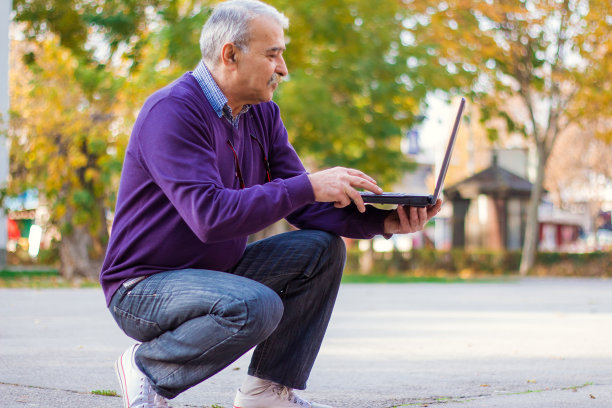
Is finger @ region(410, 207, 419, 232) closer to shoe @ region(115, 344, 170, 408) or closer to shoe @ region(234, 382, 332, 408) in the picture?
shoe @ region(234, 382, 332, 408)

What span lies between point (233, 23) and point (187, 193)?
2.13 ft

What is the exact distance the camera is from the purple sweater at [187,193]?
9.71ft

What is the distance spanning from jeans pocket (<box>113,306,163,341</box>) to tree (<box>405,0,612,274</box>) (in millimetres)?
18345

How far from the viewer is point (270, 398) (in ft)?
11.7

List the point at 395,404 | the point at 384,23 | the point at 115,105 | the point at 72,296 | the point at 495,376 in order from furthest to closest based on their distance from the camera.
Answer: the point at 384,23 < the point at 115,105 < the point at 72,296 < the point at 495,376 < the point at 395,404

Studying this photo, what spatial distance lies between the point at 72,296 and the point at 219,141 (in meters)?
9.28

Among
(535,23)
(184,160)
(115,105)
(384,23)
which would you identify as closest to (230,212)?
(184,160)

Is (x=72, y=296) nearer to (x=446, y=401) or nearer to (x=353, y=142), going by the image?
(x=446, y=401)

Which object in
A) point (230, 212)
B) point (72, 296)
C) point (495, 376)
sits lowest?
point (72, 296)

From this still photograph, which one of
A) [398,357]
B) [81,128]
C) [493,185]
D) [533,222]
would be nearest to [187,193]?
[398,357]

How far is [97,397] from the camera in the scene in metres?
4.06

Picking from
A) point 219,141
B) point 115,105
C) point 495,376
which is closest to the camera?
point 219,141

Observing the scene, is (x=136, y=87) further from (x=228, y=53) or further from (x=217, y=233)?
(x=217, y=233)

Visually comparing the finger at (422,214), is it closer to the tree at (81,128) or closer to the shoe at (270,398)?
the shoe at (270,398)
